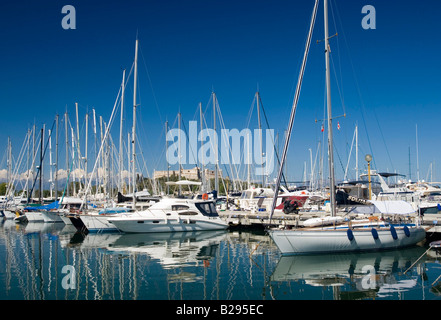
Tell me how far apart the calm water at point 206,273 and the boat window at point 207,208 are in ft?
21.0

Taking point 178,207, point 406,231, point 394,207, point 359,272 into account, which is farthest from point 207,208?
point 359,272

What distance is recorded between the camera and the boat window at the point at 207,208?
32500 mm

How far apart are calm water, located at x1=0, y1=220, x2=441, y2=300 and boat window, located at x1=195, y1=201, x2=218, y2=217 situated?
252 inches

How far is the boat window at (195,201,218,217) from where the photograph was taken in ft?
107

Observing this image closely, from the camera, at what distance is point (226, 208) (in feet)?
140

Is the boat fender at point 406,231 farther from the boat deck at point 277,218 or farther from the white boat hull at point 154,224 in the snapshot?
the white boat hull at point 154,224

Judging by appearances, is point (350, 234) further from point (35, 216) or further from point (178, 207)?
point (35, 216)

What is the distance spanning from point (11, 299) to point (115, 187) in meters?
50.2

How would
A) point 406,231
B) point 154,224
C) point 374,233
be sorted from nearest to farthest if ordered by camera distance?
point 374,233 → point 406,231 → point 154,224

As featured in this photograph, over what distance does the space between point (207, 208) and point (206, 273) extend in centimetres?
1579

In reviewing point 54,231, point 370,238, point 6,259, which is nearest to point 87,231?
point 54,231

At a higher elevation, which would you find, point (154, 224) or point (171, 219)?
point (171, 219)

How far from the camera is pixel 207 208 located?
3300cm

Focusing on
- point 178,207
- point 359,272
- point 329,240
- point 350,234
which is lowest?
point 359,272
